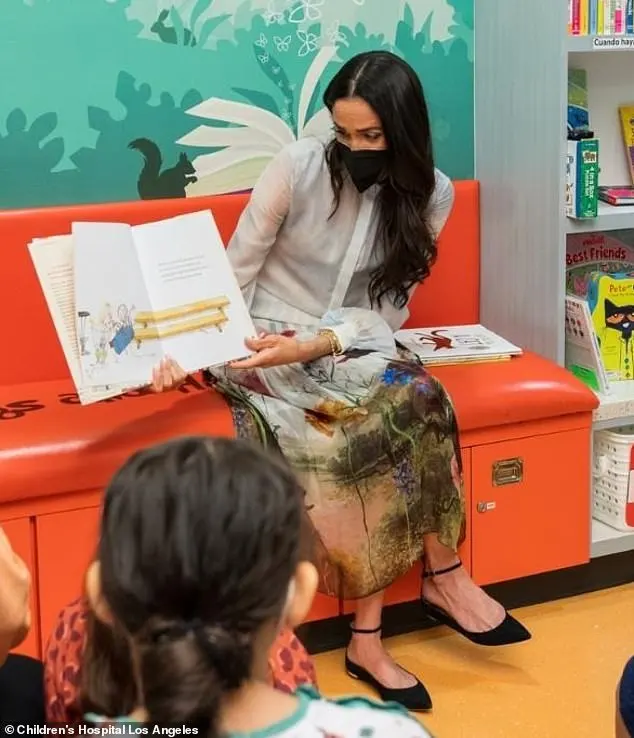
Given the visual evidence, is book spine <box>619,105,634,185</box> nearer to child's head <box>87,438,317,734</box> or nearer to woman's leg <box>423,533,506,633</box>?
woman's leg <box>423,533,506,633</box>

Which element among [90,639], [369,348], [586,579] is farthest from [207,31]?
[90,639]

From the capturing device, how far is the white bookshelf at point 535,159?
2.41 meters

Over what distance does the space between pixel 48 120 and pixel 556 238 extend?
121 centimetres

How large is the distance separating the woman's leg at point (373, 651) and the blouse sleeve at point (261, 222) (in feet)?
2.30

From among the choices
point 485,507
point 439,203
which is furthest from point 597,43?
point 485,507

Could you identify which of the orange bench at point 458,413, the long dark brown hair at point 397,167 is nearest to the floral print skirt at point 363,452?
the orange bench at point 458,413

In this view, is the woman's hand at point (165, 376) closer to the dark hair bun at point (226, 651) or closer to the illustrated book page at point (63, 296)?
the illustrated book page at point (63, 296)

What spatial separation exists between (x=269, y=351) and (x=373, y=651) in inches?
25.1

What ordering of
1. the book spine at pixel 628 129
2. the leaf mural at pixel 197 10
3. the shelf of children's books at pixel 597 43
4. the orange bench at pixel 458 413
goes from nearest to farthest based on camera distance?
the orange bench at pixel 458 413 < the shelf of children's books at pixel 597 43 < the leaf mural at pixel 197 10 < the book spine at pixel 628 129

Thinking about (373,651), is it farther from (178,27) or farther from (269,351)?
(178,27)

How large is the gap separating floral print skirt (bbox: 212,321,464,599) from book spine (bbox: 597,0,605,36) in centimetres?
94

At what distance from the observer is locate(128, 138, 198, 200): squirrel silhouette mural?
2496mm

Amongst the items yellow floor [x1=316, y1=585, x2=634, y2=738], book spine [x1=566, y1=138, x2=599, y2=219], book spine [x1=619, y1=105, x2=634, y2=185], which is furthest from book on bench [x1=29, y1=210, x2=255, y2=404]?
book spine [x1=619, y1=105, x2=634, y2=185]

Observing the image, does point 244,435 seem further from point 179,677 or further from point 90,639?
point 179,677
